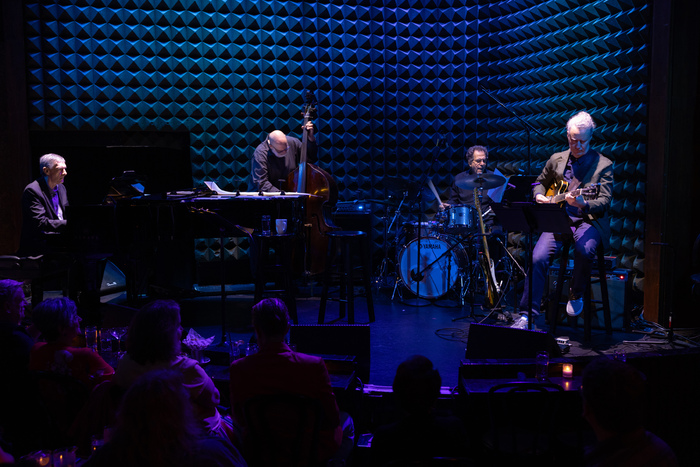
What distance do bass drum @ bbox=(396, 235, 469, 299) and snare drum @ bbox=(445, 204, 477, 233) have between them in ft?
0.67

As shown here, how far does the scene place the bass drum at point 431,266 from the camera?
6.68 meters

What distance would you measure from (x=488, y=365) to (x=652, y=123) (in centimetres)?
355

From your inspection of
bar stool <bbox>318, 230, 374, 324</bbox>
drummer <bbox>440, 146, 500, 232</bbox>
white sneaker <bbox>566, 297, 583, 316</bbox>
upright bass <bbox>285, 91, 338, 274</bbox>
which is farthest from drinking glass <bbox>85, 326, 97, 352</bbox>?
drummer <bbox>440, 146, 500, 232</bbox>

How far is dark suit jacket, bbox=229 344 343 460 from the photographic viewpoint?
2707 mm

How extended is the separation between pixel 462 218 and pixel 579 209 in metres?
1.40

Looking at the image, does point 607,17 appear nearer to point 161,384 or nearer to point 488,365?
point 488,365

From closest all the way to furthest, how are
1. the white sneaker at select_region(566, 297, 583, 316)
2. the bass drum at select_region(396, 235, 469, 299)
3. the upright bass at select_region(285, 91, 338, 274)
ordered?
the white sneaker at select_region(566, 297, 583, 316)
the upright bass at select_region(285, 91, 338, 274)
the bass drum at select_region(396, 235, 469, 299)

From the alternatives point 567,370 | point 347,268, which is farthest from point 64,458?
point 347,268

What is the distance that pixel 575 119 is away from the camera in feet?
17.9

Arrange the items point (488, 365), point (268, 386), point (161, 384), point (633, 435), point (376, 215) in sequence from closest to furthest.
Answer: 1. point (161, 384)
2. point (633, 435)
3. point (268, 386)
4. point (488, 365)
5. point (376, 215)

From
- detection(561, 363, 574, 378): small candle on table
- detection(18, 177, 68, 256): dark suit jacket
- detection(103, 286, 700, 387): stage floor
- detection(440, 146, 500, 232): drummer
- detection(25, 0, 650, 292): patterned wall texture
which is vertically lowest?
detection(103, 286, 700, 387): stage floor

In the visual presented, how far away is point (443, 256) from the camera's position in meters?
6.61

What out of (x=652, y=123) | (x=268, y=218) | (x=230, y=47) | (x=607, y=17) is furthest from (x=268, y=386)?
(x=230, y=47)

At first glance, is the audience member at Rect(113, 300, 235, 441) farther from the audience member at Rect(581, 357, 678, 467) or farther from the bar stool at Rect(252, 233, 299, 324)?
the bar stool at Rect(252, 233, 299, 324)
